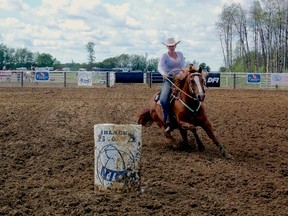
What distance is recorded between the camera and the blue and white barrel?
285 inches

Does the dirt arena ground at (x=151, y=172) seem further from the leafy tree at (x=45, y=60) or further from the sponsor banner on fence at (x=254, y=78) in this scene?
the leafy tree at (x=45, y=60)

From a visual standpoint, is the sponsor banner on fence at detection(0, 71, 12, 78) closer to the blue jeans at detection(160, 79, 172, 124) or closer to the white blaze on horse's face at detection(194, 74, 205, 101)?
the blue jeans at detection(160, 79, 172, 124)

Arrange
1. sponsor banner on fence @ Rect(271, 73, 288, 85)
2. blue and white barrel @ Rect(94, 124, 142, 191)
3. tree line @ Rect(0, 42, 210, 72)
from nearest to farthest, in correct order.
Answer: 1. blue and white barrel @ Rect(94, 124, 142, 191)
2. sponsor banner on fence @ Rect(271, 73, 288, 85)
3. tree line @ Rect(0, 42, 210, 72)

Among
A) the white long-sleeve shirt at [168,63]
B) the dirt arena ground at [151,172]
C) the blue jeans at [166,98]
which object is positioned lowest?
the dirt arena ground at [151,172]

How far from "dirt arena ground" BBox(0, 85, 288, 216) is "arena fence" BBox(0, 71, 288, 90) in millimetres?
21214

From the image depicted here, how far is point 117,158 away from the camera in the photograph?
24.0 ft

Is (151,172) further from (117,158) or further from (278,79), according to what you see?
(278,79)

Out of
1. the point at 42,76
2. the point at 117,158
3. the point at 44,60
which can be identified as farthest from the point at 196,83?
the point at 44,60

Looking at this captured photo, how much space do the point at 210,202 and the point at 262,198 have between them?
80 cm

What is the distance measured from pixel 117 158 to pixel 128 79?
30.6 m

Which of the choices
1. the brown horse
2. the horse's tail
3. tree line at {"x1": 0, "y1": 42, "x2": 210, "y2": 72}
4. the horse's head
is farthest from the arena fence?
tree line at {"x1": 0, "y1": 42, "x2": 210, "y2": 72}

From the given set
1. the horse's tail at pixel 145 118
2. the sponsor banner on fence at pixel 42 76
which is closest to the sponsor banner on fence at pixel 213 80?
the sponsor banner on fence at pixel 42 76

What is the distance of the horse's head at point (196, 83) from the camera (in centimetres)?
987

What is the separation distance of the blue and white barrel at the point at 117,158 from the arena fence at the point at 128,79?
92.8 ft
